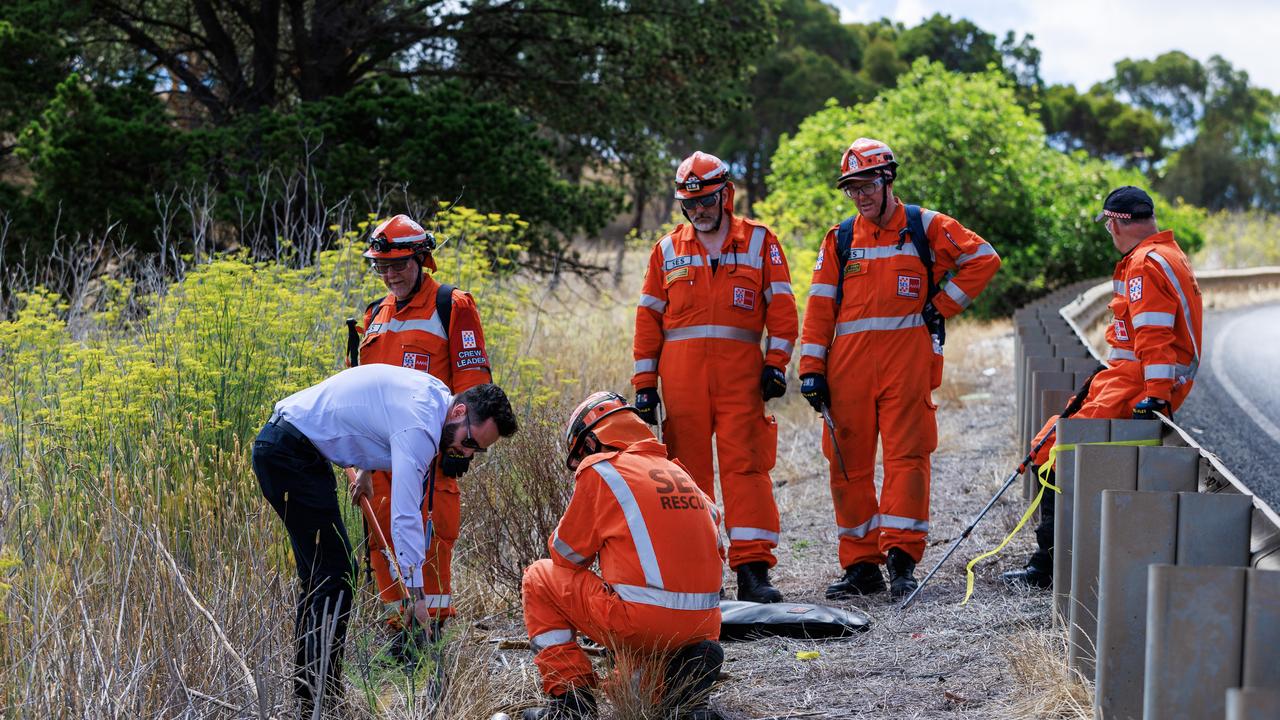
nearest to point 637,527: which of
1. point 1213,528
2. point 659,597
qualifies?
point 659,597

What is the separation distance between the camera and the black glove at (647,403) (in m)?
6.36

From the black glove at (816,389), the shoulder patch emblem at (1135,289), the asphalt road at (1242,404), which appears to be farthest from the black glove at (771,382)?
the asphalt road at (1242,404)

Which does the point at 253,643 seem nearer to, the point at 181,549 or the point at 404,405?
the point at 404,405

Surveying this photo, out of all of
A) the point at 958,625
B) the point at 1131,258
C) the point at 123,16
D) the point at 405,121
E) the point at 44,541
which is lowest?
the point at 958,625

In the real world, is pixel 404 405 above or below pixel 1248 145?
below

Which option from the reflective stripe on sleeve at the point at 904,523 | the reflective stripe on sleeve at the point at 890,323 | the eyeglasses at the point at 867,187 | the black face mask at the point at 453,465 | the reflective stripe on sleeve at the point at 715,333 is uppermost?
the eyeglasses at the point at 867,187

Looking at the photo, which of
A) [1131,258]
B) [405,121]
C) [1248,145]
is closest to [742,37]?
[405,121]

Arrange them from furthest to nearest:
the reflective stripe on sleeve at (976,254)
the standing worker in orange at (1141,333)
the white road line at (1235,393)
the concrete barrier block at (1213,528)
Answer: the white road line at (1235,393) < the reflective stripe on sleeve at (976,254) < the standing worker in orange at (1141,333) < the concrete barrier block at (1213,528)

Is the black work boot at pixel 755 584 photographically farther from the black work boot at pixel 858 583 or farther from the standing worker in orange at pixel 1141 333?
the standing worker in orange at pixel 1141 333

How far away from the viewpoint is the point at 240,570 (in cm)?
484

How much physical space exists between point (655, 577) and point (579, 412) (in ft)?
2.19

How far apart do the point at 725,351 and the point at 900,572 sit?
1338mm

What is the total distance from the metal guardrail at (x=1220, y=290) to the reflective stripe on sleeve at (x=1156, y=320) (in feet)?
1.40

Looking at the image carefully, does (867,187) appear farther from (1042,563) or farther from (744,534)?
(1042,563)
